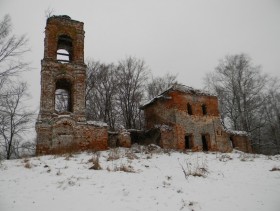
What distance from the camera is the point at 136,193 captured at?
766 cm

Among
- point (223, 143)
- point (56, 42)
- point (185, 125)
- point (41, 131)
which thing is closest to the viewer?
point (41, 131)

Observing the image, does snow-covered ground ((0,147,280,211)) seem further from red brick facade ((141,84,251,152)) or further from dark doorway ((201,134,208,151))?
dark doorway ((201,134,208,151))

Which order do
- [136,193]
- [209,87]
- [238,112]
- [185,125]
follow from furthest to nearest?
1. [209,87]
2. [238,112]
3. [185,125]
4. [136,193]

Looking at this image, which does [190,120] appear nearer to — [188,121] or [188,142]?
[188,121]

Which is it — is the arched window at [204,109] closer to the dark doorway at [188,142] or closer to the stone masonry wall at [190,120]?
the stone masonry wall at [190,120]

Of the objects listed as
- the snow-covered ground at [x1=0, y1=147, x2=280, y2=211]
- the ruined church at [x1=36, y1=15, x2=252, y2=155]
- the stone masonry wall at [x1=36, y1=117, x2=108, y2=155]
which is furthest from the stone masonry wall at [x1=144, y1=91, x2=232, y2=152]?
the snow-covered ground at [x1=0, y1=147, x2=280, y2=211]

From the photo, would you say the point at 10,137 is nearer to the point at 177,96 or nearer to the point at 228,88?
the point at 177,96

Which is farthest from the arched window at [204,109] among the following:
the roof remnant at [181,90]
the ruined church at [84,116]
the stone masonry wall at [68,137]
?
the stone masonry wall at [68,137]

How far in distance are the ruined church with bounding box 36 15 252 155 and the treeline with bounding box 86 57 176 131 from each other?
4569mm

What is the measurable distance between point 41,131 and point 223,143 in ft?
48.1

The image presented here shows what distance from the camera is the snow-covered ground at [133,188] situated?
6.76 metres

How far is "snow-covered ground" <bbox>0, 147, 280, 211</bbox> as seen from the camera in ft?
22.2

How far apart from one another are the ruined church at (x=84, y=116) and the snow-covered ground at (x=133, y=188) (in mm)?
4939

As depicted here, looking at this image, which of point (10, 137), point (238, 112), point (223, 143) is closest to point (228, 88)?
point (238, 112)
